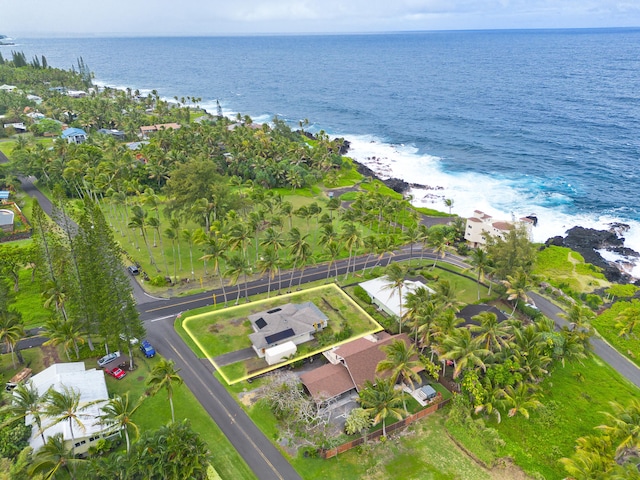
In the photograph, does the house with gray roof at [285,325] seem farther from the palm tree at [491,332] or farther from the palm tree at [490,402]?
the palm tree at [490,402]

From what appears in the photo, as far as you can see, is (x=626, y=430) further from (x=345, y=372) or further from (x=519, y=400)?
(x=345, y=372)

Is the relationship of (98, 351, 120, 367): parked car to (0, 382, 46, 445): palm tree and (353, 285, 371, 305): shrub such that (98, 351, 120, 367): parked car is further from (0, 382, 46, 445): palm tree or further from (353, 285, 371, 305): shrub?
(353, 285, 371, 305): shrub

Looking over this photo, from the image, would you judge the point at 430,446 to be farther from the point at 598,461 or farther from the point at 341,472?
the point at 598,461

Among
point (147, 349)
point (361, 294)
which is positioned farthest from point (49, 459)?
point (361, 294)

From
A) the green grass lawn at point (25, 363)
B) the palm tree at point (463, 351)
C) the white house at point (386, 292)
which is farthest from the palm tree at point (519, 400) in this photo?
Answer: the green grass lawn at point (25, 363)

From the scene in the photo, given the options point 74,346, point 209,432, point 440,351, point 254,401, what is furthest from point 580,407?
point 74,346
